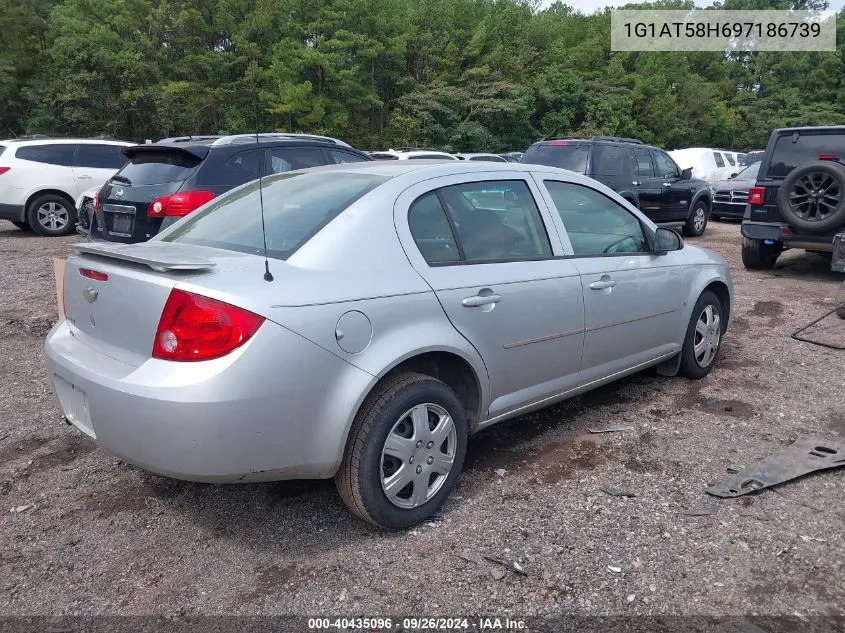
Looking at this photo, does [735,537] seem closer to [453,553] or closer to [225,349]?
[453,553]

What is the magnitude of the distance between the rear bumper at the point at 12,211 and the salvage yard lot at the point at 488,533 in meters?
8.87

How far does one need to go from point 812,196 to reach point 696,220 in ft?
18.1

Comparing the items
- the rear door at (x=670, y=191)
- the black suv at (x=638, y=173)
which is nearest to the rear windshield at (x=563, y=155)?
the black suv at (x=638, y=173)

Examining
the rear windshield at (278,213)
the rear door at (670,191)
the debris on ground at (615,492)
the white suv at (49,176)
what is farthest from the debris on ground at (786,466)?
the white suv at (49,176)

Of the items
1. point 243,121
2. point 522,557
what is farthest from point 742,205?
point 243,121

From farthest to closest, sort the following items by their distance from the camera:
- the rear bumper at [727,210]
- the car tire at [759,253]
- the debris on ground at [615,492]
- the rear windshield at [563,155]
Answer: the rear bumper at [727,210], the rear windshield at [563,155], the car tire at [759,253], the debris on ground at [615,492]

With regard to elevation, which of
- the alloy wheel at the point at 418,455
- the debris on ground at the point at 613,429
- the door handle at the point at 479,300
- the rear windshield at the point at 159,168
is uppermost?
the rear windshield at the point at 159,168

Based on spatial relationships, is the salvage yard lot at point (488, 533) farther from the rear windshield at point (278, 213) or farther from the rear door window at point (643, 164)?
the rear door window at point (643, 164)

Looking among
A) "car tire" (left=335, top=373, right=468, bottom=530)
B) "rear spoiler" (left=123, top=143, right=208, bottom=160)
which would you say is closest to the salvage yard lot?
"car tire" (left=335, top=373, right=468, bottom=530)

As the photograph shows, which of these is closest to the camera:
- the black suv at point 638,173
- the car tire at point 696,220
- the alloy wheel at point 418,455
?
the alloy wheel at point 418,455

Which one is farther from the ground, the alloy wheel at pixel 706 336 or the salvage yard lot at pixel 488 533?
the alloy wheel at pixel 706 336

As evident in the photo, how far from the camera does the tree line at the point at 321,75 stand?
28188 millimetres

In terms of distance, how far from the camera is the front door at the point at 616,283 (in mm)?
3848

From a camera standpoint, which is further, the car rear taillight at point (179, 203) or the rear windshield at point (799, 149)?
the rear windshield at point (799, 149)
